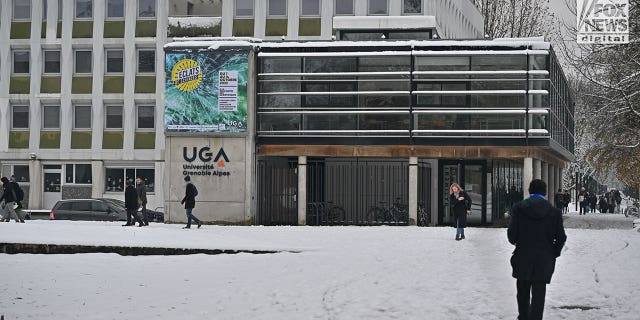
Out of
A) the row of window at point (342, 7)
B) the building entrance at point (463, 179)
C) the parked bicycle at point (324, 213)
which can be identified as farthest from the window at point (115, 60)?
the building entrance at point (463, 179)

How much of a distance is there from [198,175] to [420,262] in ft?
51.7

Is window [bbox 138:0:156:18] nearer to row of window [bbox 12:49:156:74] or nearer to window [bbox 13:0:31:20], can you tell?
row of window [bbox 12:49:156:74]

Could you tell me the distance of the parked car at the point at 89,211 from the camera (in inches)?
1465

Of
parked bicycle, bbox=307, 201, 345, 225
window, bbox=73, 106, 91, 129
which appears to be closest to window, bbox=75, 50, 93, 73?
window, bbox=73, 106, 91, 129

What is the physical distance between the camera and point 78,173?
56188 mm

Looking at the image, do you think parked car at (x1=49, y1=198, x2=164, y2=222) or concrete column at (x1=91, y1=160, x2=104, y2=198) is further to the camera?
concrete column at (x1=91, y1=160, x2=104, y2=198)

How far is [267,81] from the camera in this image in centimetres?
3581

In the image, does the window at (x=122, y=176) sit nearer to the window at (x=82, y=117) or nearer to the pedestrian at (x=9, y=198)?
the window at (x=82, y=117)

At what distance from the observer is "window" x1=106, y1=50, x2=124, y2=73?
55844 mm

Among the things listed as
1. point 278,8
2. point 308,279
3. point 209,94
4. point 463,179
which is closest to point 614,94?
point 463,179

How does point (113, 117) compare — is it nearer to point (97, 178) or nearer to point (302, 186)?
point (97, 178)

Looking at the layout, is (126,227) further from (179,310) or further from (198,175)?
(179,310)

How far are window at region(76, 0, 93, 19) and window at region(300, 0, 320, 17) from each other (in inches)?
439

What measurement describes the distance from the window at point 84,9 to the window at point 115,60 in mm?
2311
